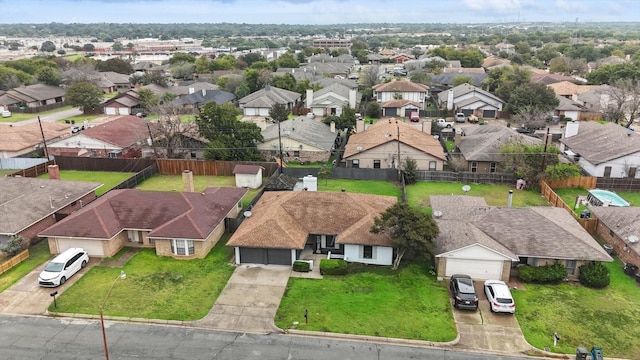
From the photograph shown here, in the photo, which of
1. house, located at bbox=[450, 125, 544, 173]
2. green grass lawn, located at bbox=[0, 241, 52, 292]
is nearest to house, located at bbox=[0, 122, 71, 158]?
green grass lawn, located at bbox=[0, 241, 52, 292]

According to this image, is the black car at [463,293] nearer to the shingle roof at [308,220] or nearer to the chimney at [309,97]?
the shingle roof at [308,220]

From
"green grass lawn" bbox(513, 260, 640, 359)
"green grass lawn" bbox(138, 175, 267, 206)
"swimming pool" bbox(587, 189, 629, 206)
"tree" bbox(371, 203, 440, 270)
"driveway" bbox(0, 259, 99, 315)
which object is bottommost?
"green grass lawn" bbox(138, 175, 267, 206)

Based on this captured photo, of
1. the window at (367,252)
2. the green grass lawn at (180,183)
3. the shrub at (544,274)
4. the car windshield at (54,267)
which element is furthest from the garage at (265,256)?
the shrub at (544,274)

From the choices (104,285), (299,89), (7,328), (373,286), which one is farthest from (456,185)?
(299,89)

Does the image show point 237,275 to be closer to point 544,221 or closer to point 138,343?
point 138,343

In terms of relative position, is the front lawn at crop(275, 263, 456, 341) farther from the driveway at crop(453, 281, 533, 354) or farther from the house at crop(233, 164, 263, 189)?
the house at crop(233, 164, 263, 189)

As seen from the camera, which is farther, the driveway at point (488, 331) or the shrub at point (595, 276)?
the shrub at point (595, 276)

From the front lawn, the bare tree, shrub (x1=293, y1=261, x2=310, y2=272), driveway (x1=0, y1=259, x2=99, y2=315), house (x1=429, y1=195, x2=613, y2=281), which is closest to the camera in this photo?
the front lawn
